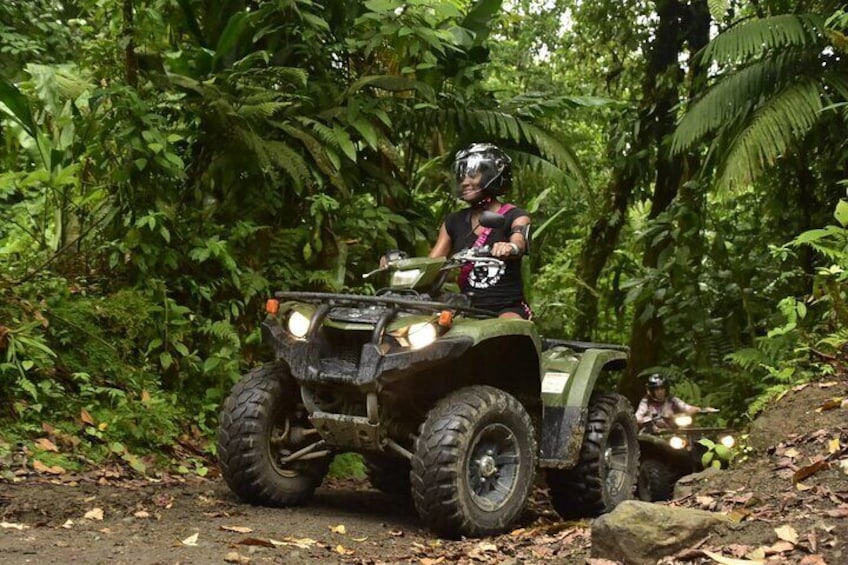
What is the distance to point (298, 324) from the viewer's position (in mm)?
5320

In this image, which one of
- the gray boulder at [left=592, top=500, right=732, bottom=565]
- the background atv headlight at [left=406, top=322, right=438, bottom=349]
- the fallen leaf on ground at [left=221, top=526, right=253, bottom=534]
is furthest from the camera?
the background atv headlight at [left=406, top=322, right=438, bottom=349]

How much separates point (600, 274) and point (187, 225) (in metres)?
7.69

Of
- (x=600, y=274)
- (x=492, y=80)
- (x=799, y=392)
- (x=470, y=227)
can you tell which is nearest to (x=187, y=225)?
(x=470, y=227)

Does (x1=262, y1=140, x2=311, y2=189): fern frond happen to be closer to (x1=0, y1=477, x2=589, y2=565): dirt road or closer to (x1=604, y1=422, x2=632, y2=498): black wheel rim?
(x1=0, y1=477, x2=589, y2=565): dirt road

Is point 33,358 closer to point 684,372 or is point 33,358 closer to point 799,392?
point 799,392

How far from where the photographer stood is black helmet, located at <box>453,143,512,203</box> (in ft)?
20.0

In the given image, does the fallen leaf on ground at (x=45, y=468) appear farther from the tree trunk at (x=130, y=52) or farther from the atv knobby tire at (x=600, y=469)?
the atv knobby tire at (x=600, y=469)

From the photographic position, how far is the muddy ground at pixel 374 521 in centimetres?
381

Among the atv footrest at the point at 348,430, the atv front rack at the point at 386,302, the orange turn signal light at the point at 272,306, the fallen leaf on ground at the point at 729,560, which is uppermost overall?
the atv front rack at the point at 386,302

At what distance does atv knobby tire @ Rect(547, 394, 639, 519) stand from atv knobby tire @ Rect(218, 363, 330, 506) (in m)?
1.59

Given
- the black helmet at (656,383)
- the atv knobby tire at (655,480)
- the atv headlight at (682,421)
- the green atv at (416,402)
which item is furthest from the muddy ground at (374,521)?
the black helmet at (656,383)

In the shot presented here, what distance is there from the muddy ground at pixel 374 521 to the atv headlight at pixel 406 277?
1.35 meters

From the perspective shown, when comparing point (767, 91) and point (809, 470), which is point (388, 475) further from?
point (767, 91)

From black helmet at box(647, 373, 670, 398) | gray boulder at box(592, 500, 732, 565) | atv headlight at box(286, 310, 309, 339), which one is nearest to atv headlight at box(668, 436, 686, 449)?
black helmet at box(647, 373, 670, 398)
